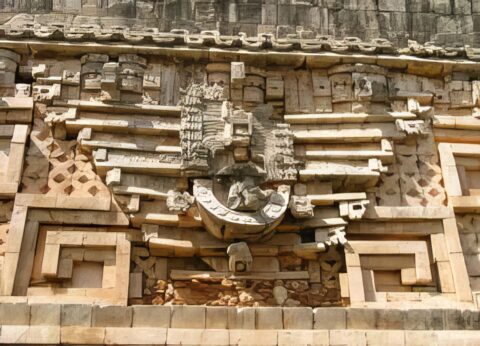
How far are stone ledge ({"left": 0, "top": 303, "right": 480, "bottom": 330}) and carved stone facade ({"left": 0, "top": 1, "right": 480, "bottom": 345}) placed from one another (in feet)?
0.09

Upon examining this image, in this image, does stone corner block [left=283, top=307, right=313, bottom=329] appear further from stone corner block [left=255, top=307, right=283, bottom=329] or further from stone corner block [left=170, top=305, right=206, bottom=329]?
stone corner block [left=170, top=305, right=206, bottom=329]

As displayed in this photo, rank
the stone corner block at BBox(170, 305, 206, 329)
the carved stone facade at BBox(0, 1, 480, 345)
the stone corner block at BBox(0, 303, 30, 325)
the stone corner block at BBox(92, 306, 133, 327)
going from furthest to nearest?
the carved stone facade at BBox(0, 1, 480, 345) < the stone corner block at BBox(170, 305, 206, 329) < the stone corner block at BBox(92, 306, 133, 327) < the stone corner block at BBox(0, 303, 30, 325)

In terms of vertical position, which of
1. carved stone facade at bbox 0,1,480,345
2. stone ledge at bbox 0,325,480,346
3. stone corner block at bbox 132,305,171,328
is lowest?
stone ledge at bbox 0,325,480,346

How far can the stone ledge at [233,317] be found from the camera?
29.6ft

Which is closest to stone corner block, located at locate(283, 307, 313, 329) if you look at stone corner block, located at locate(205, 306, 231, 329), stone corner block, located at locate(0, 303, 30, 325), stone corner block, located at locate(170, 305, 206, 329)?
stone corner block, located at locate(205, 306, 231, 329)

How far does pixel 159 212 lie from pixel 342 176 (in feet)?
9.17

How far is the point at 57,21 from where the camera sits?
12656mm

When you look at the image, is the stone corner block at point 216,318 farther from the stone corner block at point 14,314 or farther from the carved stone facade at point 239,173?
the stone corner block at point 14,314

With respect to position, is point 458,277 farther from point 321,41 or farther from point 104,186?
point 104,186

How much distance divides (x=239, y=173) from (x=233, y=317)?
8.11 feet

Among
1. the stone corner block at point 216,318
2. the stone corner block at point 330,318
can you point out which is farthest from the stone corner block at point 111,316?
the stone corner block at point 330,318

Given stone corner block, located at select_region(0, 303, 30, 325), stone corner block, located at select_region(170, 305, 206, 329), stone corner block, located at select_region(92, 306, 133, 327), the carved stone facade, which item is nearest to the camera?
stone corner block, located at select_region(0, 303, 30, 325)

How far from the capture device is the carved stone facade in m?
10.6

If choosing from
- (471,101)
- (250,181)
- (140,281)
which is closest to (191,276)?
(140,281)
